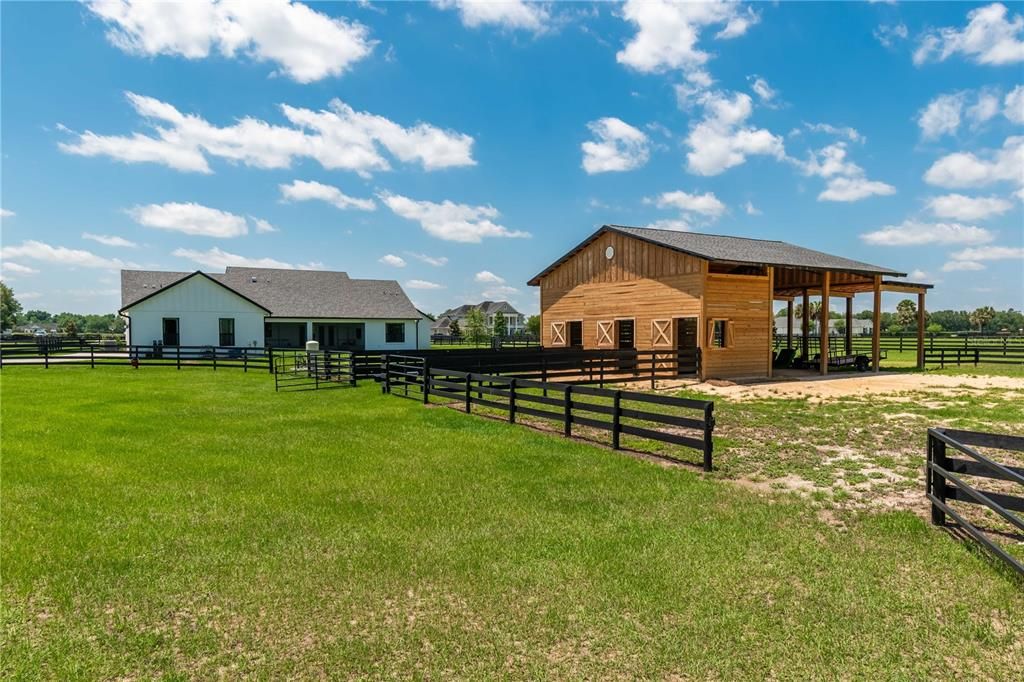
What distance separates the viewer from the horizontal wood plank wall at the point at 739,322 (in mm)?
21625

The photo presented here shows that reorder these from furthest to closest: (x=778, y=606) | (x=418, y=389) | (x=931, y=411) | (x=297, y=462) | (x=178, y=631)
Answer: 1. (x=418, y=389)
2. (x=931, y=411)
3. (x=297, y=462)
4. (x=778, y=606)
5. (x=178, y=631)

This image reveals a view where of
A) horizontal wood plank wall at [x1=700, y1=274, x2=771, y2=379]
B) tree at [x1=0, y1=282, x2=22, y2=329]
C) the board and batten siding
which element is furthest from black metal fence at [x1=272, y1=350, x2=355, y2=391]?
tree at [x1=0, y1=282, x2=22, y2=329]

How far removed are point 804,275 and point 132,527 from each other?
1087 inches

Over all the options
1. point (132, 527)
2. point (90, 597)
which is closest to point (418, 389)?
point (132, 527)

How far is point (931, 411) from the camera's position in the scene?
42.3 ft

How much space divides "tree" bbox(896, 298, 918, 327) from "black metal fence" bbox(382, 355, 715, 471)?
11567 cm

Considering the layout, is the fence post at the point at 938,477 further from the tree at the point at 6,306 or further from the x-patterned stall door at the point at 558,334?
the tree at the point at 6,306

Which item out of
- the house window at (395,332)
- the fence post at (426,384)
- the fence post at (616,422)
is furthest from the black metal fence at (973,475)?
the house window at (395,332)

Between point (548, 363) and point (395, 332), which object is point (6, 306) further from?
point (548, 363)

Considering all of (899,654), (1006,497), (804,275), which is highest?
(804,275)

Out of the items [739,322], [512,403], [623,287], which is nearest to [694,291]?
[739,322]

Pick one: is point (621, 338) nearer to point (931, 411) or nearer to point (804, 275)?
point (804, 275)

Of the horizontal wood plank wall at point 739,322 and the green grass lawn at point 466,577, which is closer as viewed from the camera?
the green grass lawn at point 466,577

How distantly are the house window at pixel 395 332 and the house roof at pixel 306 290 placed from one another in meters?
0.93
